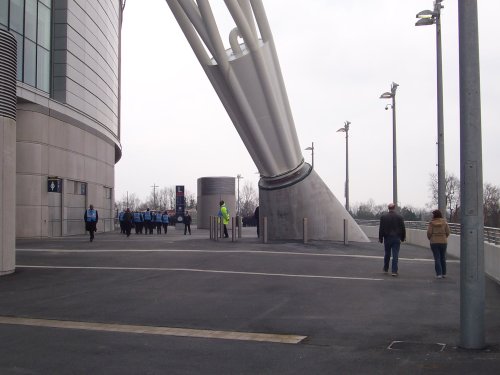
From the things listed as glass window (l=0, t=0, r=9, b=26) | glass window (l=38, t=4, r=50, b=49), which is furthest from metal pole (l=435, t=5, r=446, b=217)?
glass window (l=38, t=4, r=50, b=49)

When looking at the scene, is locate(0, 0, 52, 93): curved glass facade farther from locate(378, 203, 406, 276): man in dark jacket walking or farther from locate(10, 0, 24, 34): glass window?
locate(378, 203, 406, 276): man in dark jacket walking

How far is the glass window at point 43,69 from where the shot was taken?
30047 millimetres

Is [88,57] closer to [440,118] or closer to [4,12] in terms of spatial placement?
[4,12]

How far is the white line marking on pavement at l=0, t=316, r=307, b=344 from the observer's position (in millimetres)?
7516

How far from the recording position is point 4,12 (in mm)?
26703

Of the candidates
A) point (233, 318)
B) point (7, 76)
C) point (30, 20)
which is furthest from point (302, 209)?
point (30, 20)

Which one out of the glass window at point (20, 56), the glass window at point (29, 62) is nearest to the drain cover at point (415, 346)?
the glass window at point (20, 56)

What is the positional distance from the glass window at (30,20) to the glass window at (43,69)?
0.86m

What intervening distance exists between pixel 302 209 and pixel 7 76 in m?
11.7

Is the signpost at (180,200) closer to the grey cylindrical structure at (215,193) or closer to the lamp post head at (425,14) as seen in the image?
the grey cylindrical structure at (215,193)

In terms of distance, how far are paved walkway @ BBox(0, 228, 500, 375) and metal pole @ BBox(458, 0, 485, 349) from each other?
67 centimetres

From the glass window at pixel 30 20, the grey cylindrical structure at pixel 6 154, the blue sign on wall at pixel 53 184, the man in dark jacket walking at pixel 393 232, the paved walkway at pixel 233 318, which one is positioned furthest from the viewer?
the blue sign on wall at pixel 53 184

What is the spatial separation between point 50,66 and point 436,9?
66.2 feet

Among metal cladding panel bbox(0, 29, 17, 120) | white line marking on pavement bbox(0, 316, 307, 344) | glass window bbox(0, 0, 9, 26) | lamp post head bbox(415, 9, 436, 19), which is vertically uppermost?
glass window bbox(0, 0, 9, 26)
